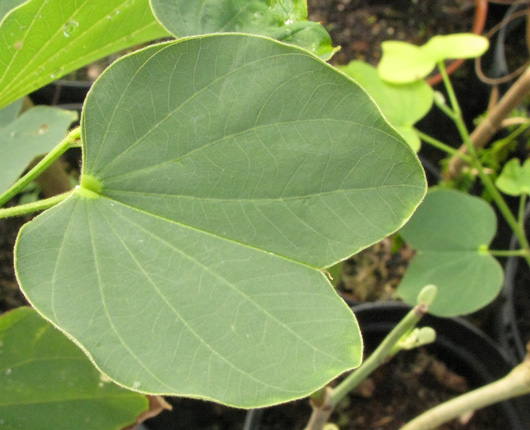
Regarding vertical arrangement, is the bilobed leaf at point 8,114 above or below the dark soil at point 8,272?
above

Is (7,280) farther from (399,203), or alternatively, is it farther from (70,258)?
(399,203)

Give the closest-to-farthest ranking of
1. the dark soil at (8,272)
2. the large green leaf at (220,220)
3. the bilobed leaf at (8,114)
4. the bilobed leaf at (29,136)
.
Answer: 1. the large green leaf at (220,220)
2. the bilobed leaf at (29,136)
3. the bilobed leaf at (8,114)
4. the dark soil at (8,272)

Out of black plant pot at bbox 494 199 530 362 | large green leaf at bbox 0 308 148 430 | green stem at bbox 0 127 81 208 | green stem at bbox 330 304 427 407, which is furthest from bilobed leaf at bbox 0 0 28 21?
black plant pot at bbox 494 199 530 362

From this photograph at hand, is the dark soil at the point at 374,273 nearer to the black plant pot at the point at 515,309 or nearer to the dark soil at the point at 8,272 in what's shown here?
the black plant pot at the point at 515,309

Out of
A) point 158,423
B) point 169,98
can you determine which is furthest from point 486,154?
point 169,98

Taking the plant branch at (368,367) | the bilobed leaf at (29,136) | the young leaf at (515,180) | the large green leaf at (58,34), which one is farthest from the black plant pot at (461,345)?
the large green leaf at (58,34)

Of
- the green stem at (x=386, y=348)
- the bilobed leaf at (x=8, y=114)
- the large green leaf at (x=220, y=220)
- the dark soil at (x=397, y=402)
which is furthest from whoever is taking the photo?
the dark soil at (x=397, y=402)

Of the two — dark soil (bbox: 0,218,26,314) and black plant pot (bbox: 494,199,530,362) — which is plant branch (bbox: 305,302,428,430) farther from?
dark soil (bbox: 0,218,26,314)

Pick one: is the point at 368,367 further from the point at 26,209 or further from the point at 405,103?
the point at 405,103
